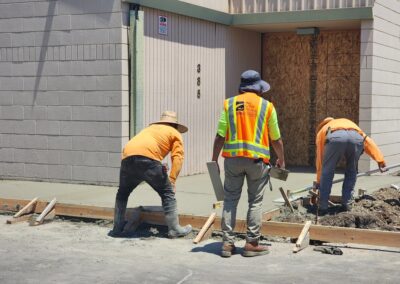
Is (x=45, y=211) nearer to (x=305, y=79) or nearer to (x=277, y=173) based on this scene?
(x=277, y=173)

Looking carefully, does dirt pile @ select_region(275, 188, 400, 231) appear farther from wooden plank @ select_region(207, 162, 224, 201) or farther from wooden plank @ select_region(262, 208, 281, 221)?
wooden plank @ select_region(207, 162, 224, 201)

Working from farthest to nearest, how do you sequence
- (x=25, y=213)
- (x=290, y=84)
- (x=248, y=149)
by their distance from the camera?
(x=290, y=84)
(x=25, y=213)
(x=248, y=149)

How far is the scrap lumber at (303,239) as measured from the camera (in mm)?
7824

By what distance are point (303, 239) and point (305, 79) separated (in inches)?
341

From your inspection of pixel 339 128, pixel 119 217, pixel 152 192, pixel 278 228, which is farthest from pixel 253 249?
pixel 152 192

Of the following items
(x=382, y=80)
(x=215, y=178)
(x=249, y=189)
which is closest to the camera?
(x=249, y=189)

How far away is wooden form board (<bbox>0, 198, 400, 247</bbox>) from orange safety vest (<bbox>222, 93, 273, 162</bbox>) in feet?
3.65

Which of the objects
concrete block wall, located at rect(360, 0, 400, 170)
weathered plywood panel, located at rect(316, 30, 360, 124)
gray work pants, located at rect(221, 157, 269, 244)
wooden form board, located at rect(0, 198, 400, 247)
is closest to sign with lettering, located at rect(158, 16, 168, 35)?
concrete block wall, located at rect(360, 0, 400, 170)

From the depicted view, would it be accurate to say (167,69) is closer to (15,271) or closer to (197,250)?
(197,250)

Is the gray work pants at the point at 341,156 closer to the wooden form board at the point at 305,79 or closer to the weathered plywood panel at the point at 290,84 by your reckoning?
the wooden form board at the point at 305,79

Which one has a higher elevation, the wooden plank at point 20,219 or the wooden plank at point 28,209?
the wooden plank at point 28,209

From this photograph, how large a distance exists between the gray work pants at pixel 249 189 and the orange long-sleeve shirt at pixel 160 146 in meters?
1.02

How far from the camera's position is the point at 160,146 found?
873 cm

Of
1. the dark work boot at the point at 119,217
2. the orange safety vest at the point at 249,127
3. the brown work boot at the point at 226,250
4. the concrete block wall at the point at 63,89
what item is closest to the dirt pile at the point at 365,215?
the brown work boot at the point at 226,250
